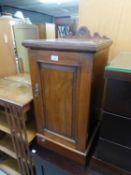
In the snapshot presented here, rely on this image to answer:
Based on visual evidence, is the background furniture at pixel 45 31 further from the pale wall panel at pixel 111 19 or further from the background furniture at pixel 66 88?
the background furniture at pixel 66 88

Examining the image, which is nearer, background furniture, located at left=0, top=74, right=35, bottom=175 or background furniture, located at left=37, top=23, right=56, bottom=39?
background furniture, located at left=0, top=74, right=35, bottom=175

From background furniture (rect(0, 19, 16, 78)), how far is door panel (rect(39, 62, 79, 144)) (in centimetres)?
A: 77

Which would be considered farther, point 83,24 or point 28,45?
point 83,24

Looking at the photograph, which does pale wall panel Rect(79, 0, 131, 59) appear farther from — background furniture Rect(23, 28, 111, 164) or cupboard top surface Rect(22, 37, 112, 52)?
cupboard top surface Rect(22, 37, 112, 52)

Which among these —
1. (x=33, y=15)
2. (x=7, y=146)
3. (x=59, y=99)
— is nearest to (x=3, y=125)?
(x=7, y=146)

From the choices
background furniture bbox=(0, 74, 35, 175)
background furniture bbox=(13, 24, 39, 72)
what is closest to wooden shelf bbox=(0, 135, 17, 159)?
background furniture bbox=(0, 74, 35, 175)

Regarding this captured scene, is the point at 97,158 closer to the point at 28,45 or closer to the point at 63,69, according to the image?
the point at 63,69

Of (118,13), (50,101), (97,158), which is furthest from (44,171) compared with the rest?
(118,13)

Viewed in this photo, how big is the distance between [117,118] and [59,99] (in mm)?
314

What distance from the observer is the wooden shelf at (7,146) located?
1.20m

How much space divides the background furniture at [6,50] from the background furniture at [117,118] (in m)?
1.09

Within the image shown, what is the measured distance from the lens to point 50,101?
793 millimetres

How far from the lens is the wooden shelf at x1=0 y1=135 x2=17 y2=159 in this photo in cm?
120

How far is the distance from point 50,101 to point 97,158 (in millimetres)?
426
